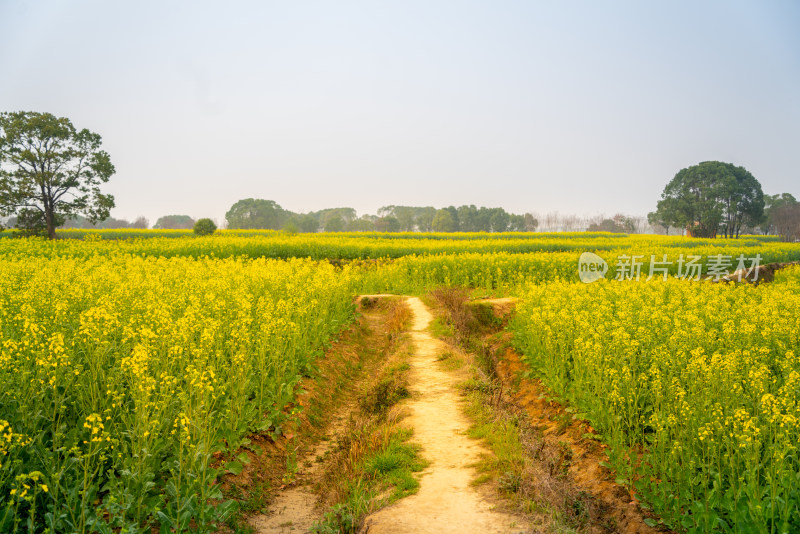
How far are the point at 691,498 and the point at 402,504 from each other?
3.10m

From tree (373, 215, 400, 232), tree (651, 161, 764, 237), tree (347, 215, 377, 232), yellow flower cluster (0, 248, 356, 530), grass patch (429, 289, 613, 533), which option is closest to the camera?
yellow flower cluster (0, 248, 356, 530)

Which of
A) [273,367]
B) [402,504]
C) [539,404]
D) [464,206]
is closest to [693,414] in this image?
[402,504]

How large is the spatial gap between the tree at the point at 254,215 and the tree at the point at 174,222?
1713 inches

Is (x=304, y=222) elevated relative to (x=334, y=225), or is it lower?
elevated

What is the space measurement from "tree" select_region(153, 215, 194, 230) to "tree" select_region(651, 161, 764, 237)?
112 meters

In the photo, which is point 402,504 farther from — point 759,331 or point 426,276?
point 426,276

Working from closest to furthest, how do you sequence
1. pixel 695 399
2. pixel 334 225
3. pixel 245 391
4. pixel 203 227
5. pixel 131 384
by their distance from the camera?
1. pixel 131 384
2. pixel 695 399
3. pixel 245 391
4. pixel 203 227
5. pixel 334 225

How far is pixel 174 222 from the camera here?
146 meters

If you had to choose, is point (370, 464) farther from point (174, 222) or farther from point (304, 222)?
point (174, 222)

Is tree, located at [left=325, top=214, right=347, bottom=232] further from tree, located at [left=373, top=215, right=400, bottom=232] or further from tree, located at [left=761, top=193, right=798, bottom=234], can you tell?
tree, located at [left=761, top=193, right=798, bottom=234]

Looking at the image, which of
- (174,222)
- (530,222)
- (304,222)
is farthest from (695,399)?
(174,222)

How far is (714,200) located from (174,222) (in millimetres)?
125187

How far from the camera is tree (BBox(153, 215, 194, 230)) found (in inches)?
5610

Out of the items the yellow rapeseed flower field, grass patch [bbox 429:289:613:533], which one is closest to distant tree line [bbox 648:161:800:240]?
the yellow rapeseed flower field
